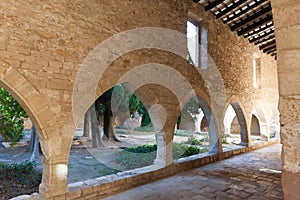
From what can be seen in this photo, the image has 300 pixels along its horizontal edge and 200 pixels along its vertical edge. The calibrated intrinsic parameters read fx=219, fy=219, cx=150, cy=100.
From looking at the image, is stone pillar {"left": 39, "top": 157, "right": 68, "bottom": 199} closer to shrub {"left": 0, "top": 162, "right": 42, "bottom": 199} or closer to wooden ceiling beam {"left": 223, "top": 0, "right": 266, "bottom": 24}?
shrub {"left": 0, "top": 162, "right": 42, "bottom": 199}

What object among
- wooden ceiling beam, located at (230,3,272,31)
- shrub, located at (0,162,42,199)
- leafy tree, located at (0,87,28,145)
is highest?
wooden ceiling beam, located at (230,3,272,31)

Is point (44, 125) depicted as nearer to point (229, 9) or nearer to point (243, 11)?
point (229, 9)

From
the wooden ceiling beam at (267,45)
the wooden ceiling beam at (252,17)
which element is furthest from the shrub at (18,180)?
the wooden ceiling beam at (267,45)

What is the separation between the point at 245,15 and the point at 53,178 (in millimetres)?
7772

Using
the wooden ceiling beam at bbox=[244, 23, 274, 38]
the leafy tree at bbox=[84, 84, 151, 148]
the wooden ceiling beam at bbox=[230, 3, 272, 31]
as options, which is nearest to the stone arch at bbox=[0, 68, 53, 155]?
the leafy tree at bbox=[84, 84, 151, 148]

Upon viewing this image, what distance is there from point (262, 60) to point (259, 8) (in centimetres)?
361

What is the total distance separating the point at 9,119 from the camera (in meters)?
4.95

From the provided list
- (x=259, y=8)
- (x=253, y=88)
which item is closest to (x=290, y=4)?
(x=259, y=8)

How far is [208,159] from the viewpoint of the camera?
6.32m

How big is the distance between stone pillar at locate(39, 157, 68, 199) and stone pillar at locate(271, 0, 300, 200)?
2960 mm

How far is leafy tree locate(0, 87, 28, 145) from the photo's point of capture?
484cm

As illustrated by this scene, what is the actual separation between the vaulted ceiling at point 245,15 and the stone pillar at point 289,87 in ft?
18.9

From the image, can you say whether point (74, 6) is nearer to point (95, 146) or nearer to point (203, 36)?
point (203, 36)

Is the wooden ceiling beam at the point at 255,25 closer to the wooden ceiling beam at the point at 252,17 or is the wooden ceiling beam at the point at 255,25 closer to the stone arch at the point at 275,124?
the wooden ceiling beam at the point at 252,17
